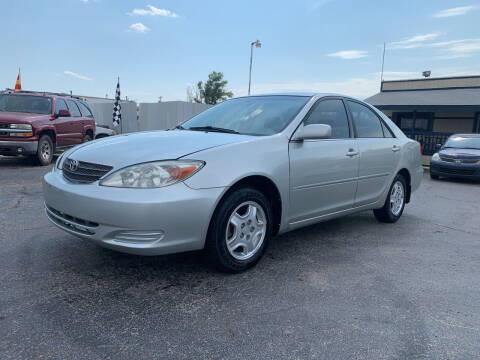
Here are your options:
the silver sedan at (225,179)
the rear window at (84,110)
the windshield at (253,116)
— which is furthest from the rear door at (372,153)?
the rear window at (84,110)

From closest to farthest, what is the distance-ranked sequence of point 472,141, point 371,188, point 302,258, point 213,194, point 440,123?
point 213,194
point 302,258
point 371,188
point 472,141
point 440,123

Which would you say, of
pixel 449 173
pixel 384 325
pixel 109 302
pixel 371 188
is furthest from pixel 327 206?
pixel 449 173

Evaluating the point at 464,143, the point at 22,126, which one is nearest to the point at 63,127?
the point at 22,126

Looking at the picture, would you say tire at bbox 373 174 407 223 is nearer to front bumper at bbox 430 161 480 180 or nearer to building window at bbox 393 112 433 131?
front bumper at bbox 430 161 480 180

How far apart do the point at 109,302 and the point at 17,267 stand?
107 centimetres

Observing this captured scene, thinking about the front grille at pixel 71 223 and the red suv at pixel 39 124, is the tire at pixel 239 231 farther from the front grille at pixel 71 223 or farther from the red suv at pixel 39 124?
the red suv at pixel 39 124

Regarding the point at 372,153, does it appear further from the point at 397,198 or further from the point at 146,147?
the point at 146,147

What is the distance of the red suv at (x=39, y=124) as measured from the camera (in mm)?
8758

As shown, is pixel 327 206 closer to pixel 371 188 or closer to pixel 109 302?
pixel 371 188

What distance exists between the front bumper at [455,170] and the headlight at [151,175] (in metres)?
10.2

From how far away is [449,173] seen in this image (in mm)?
10953

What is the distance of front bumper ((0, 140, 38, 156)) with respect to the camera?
28.5 ft

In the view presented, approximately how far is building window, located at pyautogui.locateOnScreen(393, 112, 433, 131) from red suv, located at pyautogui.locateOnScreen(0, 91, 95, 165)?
51.4ft

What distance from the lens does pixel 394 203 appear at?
5262mm
